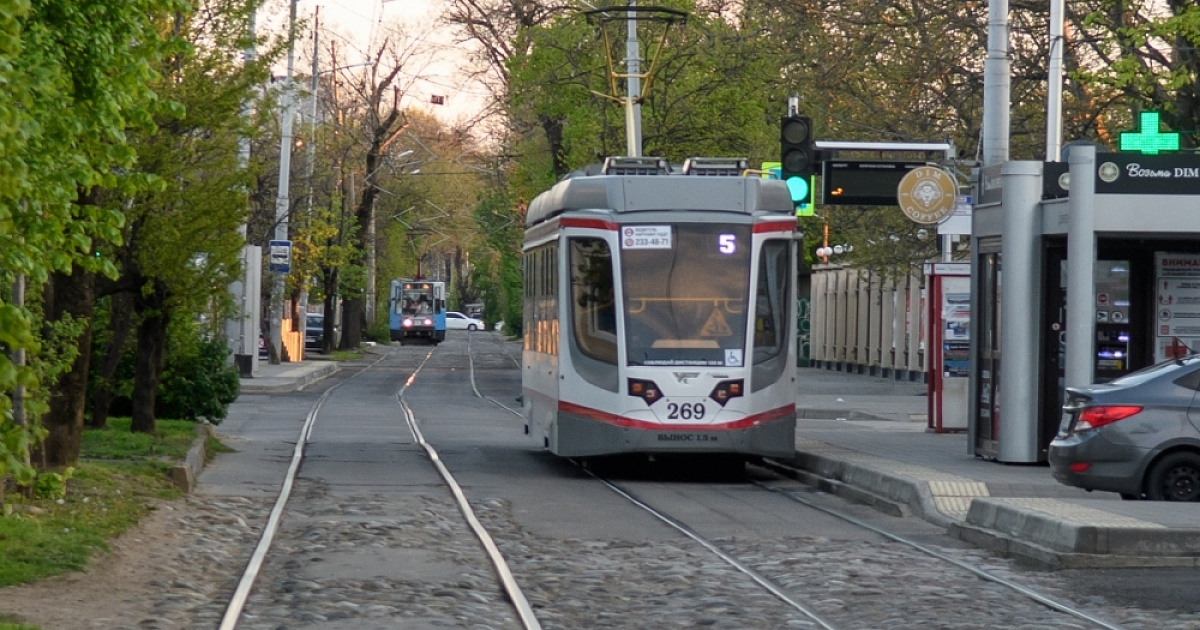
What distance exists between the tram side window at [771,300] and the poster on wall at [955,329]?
8634mm

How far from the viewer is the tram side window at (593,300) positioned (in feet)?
59.4

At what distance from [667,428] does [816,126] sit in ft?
68.3

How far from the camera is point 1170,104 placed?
89.5 ft

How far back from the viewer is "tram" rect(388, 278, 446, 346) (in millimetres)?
93312

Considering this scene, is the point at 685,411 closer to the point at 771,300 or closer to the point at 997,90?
the point at 771,300

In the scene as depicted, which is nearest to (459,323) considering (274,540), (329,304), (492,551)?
(329,304)

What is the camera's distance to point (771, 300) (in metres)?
18.4

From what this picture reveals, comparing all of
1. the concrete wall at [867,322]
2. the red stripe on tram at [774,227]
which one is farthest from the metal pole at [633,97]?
the red stripe on tram at [774,227]

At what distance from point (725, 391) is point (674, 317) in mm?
920

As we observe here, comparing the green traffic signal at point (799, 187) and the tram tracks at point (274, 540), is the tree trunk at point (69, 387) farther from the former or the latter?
the green traffic signal at point (799, 187)

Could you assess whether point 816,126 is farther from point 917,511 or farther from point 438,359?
point 438,359

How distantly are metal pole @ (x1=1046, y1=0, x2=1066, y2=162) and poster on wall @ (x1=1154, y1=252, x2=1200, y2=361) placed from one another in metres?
4.56

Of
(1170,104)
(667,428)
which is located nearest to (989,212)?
(667,428)

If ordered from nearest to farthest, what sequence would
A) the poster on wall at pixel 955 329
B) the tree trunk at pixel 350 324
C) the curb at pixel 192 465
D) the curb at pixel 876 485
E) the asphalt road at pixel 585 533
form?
the asphalt road at pixel 585 533
the curb at pixel 876 485
the curb at pixel 192 465
the poster on wall at pixel 955 329
the tree trunk at pixel 350 324
